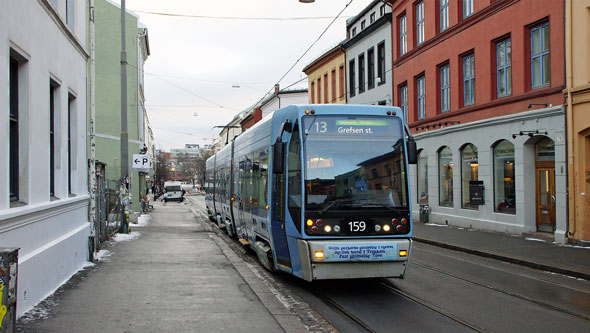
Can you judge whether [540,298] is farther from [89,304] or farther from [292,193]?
[89,304]

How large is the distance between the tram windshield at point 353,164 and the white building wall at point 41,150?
3947mm

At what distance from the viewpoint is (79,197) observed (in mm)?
10953

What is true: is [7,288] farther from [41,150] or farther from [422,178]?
[422,178]

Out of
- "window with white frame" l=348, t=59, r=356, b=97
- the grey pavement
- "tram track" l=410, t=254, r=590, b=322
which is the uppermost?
"window with white frame" l=348, t=59, r=356, b=97

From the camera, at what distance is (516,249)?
1397 centimetres

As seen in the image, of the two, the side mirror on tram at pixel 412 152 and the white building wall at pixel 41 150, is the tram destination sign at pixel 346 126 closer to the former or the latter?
the side mirror on tram at pixel 412 152

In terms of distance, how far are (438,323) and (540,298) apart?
2581 millimetres

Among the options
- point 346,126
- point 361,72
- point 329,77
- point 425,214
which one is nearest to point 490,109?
point 425,214

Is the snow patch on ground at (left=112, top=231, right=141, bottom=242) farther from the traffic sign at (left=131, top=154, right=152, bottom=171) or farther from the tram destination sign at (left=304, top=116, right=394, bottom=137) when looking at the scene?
the tram destination sign at (left=304, top=116, right=394, bottom=137)

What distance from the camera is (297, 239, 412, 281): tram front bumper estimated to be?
7949 mm

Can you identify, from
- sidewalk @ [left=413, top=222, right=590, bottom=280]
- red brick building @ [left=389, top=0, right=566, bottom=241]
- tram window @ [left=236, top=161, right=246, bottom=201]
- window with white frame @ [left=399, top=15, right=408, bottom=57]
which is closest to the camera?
sidewalk @ [left=413, top=222, right=590, bottom=280]

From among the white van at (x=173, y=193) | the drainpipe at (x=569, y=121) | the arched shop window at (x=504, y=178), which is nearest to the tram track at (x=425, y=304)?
the drainpipe at (x=569, y=121)

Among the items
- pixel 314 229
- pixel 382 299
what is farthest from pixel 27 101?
pixel 382 299

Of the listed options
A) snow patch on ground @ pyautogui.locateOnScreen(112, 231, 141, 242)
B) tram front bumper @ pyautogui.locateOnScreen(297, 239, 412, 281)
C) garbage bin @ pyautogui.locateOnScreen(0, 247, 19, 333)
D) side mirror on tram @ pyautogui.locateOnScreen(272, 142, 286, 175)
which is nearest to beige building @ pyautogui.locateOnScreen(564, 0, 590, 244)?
tram front bumper @ pyautogui.locateOnScreen(297, 239, 412, 281)
